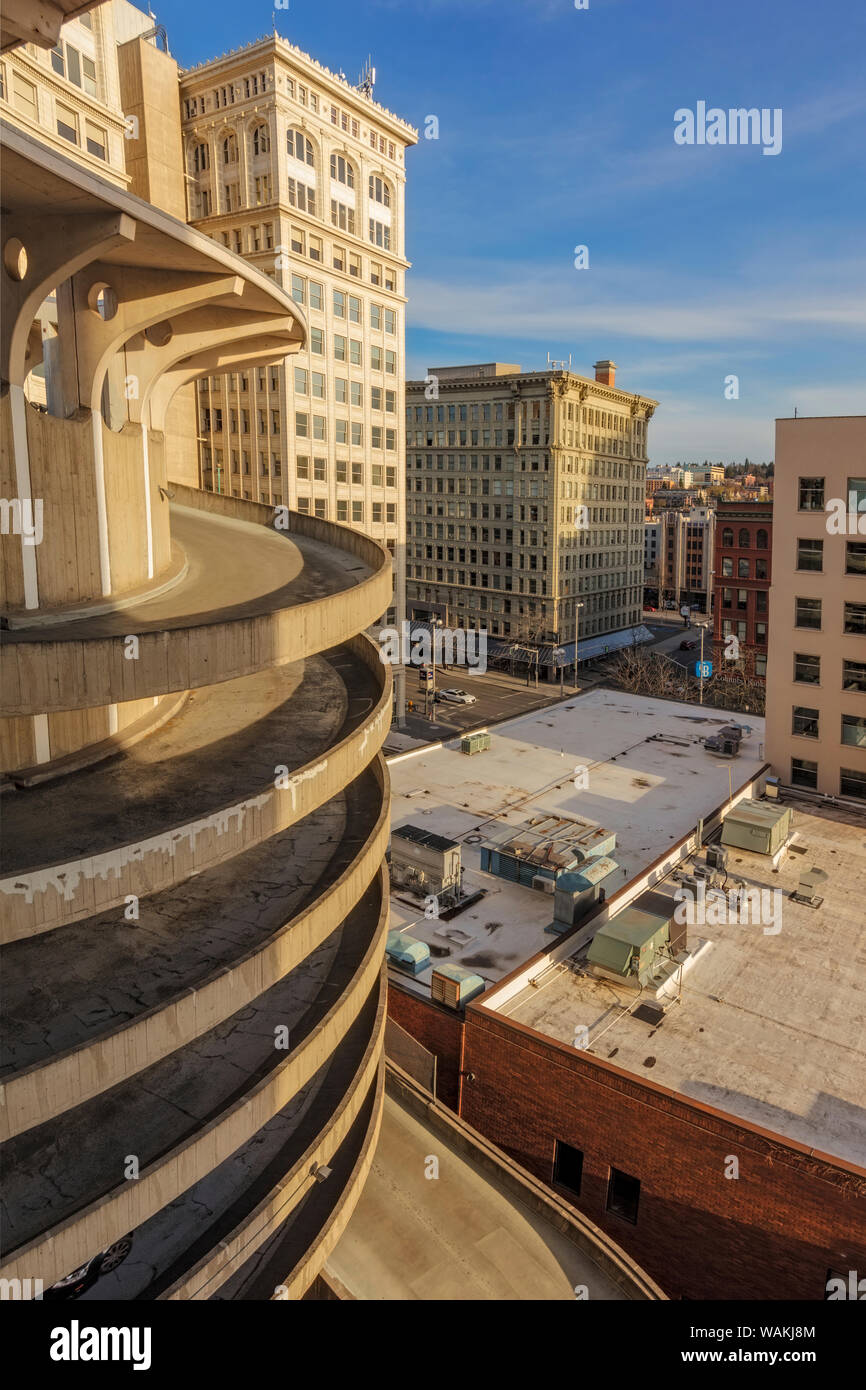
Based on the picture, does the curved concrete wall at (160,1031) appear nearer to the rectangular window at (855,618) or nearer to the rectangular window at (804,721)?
Result: the rectangular window at (804,721)

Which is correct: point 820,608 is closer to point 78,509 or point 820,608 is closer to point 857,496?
point 857,496

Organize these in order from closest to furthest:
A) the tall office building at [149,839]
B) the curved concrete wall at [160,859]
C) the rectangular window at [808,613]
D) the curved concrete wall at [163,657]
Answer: the curved concrete wall at [160,859], the curved concrete wall at [163,657], the tall office building at [149,839], the rectangular window at [808,613]

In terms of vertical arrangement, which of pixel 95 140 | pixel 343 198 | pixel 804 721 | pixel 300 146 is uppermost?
pixel 300 146

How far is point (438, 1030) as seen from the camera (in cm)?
2309

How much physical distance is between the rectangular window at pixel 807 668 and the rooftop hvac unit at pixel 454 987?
20.8 metres

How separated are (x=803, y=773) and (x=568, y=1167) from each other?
836 inches

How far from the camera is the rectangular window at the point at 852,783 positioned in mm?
35031

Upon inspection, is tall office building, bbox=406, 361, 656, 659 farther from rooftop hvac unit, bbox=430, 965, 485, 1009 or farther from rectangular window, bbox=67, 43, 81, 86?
rooftop hvac unit, bbox=430, 965, 485, 1009

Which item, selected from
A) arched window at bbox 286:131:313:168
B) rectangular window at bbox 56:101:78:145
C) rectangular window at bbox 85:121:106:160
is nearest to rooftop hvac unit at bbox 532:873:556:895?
rectangular window at bbox 56:101:78:145

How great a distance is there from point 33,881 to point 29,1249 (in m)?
3.93

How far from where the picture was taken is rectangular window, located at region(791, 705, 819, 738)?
36.1 m

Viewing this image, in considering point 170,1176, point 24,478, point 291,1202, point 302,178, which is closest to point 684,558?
point 302,178

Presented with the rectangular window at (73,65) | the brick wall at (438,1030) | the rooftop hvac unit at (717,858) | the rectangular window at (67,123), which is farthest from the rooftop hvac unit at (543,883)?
the rectangular window at (73,65)

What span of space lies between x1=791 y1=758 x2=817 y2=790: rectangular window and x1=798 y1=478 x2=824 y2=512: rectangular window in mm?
10292
